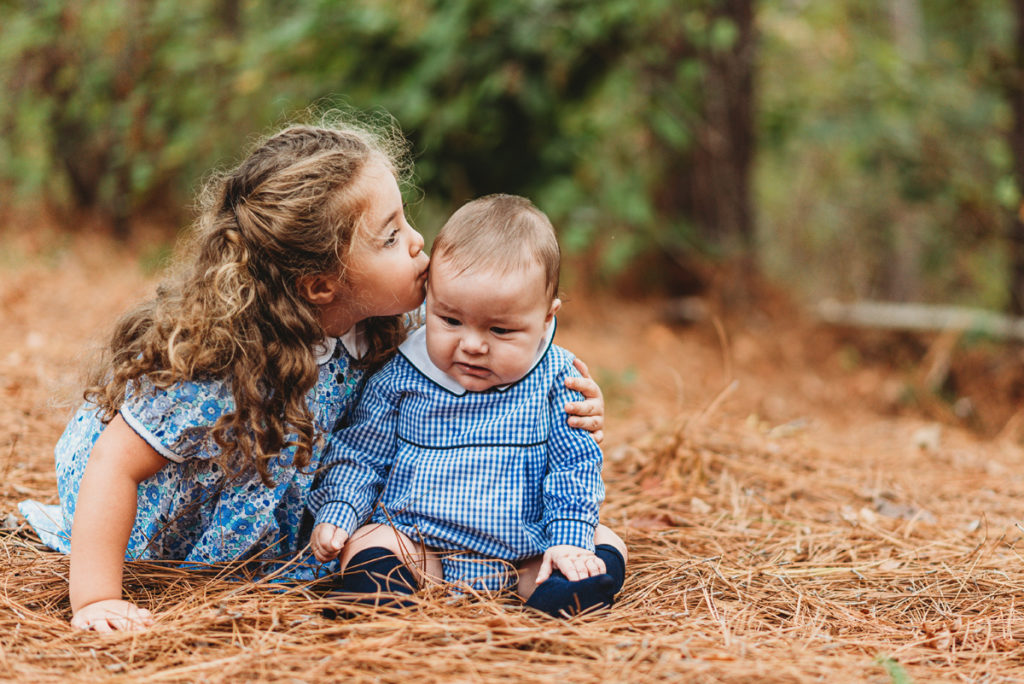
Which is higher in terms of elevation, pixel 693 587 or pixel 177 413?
pixel 177 413

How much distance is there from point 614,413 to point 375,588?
2.15m

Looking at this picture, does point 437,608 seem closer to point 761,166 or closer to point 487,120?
point 487,120

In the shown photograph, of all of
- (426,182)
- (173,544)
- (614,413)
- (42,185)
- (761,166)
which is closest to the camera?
(173,544)

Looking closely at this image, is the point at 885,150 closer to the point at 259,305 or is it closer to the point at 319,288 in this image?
the point at 319,288

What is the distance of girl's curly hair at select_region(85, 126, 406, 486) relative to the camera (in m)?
1.84

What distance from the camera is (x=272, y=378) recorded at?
189cm

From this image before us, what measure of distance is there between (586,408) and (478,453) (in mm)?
286

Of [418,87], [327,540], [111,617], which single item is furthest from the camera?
[418,87]

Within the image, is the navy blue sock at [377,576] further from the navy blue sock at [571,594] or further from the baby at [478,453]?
the navy blue sock at [571,594]

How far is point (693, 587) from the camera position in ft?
6.64

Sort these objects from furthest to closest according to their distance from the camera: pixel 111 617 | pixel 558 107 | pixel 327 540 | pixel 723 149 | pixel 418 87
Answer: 1. pixel 723 149
2. pixel 558 107
3. pixel 418 87
4. pixel 327 540
5. pixel 111 617

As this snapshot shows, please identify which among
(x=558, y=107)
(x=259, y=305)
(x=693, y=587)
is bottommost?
(x=693, y=587)

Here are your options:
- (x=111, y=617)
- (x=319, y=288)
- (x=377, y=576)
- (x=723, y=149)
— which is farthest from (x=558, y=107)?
(x=111, y=617)

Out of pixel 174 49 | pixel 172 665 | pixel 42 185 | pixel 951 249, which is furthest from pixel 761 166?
pixel 172 665
